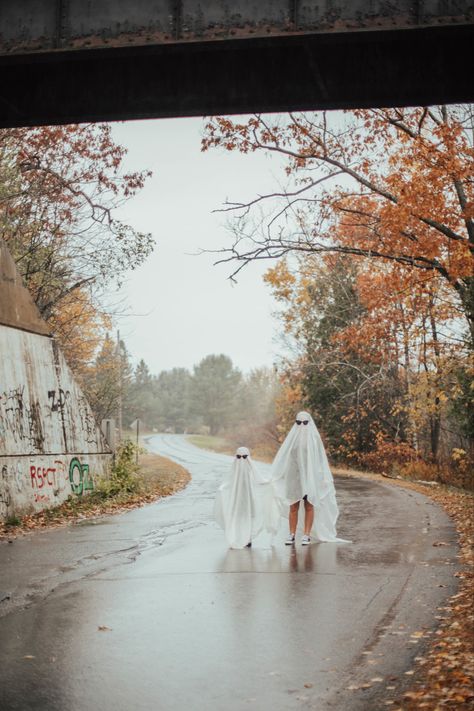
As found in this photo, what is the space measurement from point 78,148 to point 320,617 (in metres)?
18.9

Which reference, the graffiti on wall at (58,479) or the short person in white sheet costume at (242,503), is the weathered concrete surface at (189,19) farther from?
the graffiti on wall at (58,479)

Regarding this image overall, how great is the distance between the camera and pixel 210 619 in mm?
7219

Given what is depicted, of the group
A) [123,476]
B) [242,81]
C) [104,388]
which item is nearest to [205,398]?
[104,388]

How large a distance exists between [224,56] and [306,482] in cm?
640

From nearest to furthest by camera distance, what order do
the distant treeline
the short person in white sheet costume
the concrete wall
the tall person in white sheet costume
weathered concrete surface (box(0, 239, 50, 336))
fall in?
the short person in white sheet costume < the tall person in white sheet costume < the concrete wall < weathered concrete surface (box(0, 239, 50, 336)) < the distant treeline

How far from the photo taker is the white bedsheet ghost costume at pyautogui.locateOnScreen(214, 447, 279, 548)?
469 inches

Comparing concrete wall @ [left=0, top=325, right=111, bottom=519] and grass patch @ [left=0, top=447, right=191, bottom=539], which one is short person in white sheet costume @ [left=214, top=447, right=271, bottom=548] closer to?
grass patch @ [left=0, top=447, right=191, bottom=539]

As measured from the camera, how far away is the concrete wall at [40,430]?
48.5ft

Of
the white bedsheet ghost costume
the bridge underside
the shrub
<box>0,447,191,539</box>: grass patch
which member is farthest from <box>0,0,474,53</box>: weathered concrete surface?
the shrub

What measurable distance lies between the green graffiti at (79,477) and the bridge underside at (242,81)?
32.0ft

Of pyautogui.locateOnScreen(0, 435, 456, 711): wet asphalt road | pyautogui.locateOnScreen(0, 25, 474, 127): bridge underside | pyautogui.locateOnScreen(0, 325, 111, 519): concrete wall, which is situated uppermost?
pyautogui.locateOnScreen(0, 25, 474, 127): bridge underside

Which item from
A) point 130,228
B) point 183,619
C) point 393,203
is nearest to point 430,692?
point 183,619

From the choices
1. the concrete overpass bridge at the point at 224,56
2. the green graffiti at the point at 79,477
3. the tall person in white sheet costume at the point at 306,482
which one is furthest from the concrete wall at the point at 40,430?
the concrete overpass bridge at the point at 224,56

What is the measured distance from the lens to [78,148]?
23.2 meters
